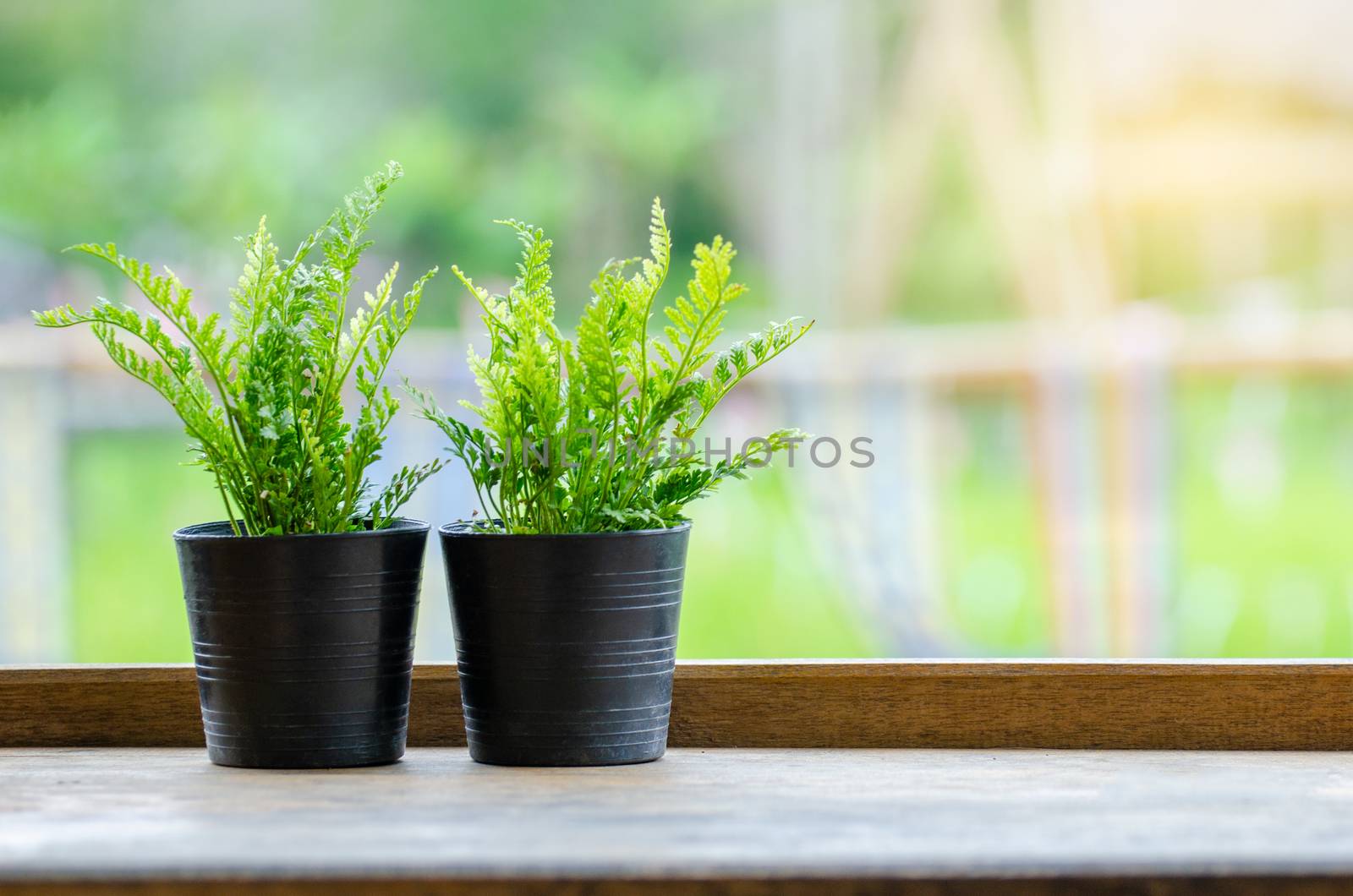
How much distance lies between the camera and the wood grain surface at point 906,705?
747 millimetres

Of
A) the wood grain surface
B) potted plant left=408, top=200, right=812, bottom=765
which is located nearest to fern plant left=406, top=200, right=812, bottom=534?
potted plant left=408, top=200, right=812, bottom=765

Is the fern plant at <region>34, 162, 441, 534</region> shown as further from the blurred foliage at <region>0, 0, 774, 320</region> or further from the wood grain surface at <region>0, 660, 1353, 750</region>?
the blurred foliage at <region>0, 0, 774, 320</region>

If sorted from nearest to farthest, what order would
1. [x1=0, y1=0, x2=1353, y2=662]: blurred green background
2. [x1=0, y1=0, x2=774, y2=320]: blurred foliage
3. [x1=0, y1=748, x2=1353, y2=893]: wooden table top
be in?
[x1=0, y1=748, x2=1353, y2=893]: wooden table top, [x1=0, y1=0, x2=1353, y2=662]: blurred green background, [x1=0, y1=0, x2=774, y2=320]: blurred foliage

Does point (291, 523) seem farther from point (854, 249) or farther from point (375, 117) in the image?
point (375, 117)

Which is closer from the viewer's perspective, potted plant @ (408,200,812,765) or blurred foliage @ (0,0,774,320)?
potted plant @ (408,200,812,765)

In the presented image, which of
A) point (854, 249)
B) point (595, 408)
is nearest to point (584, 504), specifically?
point (595, 408)

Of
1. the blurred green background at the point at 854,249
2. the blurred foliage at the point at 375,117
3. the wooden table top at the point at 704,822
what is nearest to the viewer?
the wooden table top at the point at 704,822

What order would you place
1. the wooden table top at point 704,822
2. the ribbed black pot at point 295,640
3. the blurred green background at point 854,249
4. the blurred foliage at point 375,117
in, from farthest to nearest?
1. the blurred foliage at point 375,117
2. the blurred green background at point 854,249
3. the ribbed black pot at point 295,640
4. the wooden table top at point 704,822

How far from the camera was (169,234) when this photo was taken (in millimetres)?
5254

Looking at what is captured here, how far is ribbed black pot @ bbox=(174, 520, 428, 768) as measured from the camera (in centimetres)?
68

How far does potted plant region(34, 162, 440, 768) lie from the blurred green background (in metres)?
1.68

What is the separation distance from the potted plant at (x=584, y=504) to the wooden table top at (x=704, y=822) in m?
0.03

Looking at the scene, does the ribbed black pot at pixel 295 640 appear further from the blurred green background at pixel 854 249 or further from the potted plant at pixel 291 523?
the blurred green background at pixel 854 249

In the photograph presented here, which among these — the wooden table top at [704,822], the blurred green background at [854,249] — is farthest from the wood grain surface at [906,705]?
the blurred green background at [854,249]
